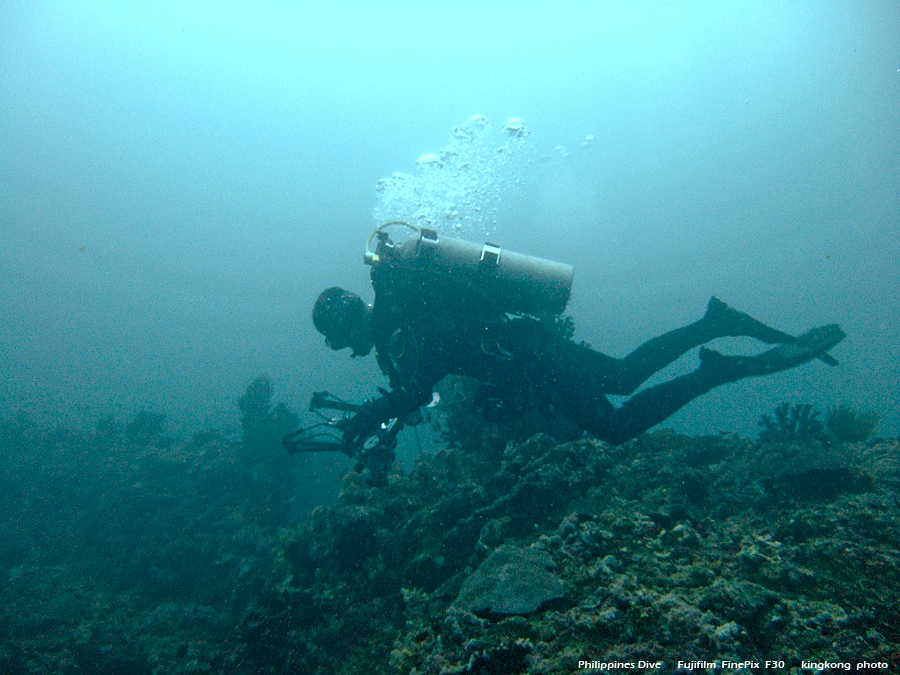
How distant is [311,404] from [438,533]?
244 cm

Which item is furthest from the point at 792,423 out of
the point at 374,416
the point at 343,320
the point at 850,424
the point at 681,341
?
the point at 343,320

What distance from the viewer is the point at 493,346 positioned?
5.18 meters

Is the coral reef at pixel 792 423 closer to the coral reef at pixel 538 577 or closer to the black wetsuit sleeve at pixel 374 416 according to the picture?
the coral reef at pixel 538 577

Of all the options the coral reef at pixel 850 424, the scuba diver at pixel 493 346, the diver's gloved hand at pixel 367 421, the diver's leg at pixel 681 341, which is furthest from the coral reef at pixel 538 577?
the coral reef at pixel 850 424

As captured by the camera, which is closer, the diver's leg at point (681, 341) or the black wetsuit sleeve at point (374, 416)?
the black wetsuit sleeve at point (374, 416)

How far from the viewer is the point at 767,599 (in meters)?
2.44

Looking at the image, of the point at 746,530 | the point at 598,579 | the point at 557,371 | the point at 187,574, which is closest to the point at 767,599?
the point at 598,579

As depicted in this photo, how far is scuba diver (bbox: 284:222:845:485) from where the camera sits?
4957 mm

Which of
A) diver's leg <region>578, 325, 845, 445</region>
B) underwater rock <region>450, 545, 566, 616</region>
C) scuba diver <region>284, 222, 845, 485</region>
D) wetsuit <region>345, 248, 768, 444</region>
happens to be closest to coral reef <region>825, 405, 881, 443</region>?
scuba diver <region>284, 222, 845, 485</region>

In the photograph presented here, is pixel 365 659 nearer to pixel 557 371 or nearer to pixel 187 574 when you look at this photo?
pixel 557 371

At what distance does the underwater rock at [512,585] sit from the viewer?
273 centimetres

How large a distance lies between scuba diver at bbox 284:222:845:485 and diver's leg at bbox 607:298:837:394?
0.05 feet

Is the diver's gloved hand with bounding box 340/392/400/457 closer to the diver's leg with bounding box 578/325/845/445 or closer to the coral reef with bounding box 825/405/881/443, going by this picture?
the diver's leg with bounding box 578/325/845/445

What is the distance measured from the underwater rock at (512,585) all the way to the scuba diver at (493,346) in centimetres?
184
